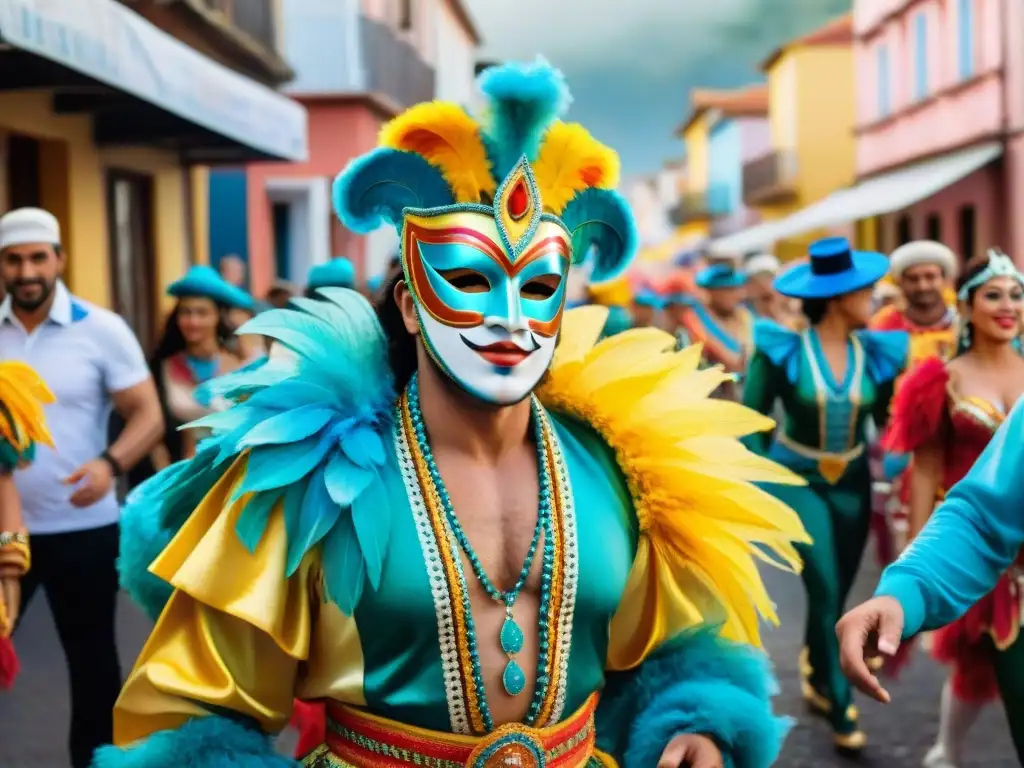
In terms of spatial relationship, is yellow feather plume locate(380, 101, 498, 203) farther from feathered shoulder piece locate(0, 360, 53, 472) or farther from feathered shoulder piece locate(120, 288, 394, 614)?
feathered shoulder piece locate(0, 360, 53, 472)

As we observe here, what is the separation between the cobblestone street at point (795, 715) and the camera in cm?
577

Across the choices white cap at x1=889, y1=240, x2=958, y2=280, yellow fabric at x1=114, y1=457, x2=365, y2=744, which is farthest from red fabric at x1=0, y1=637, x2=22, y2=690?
white cap at x1=889, y1=240, x2=958, y2=280

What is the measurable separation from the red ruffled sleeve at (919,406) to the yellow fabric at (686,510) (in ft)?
7.82

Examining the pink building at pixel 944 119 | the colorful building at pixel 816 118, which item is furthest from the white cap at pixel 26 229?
the colorful building at pixel 816 118

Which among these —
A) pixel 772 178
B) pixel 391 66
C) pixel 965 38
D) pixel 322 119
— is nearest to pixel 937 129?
pixel 965 38

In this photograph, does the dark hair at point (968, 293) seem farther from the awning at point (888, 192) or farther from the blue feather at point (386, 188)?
the awning at point (888, 192)

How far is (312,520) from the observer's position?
2.76 metres

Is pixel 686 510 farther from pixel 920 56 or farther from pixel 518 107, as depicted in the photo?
pixel 920 56

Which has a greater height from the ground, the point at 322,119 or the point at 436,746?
the point at 322,119

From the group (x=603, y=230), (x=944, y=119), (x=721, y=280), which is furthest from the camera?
(x=944, y=119)

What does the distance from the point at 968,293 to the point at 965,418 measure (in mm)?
437

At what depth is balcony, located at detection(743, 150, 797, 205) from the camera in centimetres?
4334

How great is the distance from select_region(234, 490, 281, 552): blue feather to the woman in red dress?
9.54 ft

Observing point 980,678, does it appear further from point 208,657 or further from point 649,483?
point 208,657
